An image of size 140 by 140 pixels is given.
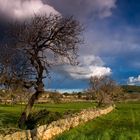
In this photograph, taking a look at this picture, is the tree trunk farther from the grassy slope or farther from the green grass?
the green grass

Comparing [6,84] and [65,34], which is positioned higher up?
[65,34]

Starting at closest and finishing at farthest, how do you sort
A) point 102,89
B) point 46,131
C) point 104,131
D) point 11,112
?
1. point 46,131
2. point 104,131
3. point 11,112
4. point 102,89

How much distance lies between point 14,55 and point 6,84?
2.46m

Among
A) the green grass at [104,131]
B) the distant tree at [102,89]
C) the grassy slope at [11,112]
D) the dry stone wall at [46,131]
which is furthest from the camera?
the distant tree at [102,89]

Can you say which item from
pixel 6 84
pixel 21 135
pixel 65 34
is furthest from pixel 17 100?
pixel 21 135

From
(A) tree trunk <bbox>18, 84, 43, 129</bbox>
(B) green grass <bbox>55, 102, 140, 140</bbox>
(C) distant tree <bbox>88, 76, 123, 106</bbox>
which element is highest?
(C) distant tree <bbox>88, 76, 123, 106</bbox>

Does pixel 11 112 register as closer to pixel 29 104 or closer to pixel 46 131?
pixel 29 104

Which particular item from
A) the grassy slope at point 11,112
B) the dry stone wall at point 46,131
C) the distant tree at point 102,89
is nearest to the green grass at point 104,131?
the dry stone wall at point 46,131

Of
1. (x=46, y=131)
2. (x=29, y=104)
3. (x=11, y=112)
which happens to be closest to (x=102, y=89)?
(x=11, y=112)

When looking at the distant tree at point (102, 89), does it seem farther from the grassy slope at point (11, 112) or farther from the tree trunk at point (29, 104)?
the tree trunk at point (29, 104)


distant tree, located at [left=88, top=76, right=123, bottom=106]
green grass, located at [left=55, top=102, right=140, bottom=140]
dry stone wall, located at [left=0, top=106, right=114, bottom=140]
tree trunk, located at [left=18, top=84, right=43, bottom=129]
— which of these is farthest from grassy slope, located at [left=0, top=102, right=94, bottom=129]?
distant tree, located at [left=88, top=76, right=123, bottom=106]

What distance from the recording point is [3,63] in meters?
29.9

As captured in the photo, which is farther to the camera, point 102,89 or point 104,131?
point 102,89

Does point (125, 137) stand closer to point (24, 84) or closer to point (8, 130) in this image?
point (8, 130)
